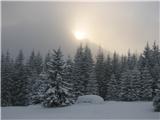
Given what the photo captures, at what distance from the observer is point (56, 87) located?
65.0ft

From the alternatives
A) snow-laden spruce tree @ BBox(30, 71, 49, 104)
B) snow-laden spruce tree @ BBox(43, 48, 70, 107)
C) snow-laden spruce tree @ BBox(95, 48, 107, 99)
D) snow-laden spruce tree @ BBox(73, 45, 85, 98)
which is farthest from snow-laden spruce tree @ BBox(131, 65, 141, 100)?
snow-laden spruce tree @ BBox(43, 48, 70, 107)

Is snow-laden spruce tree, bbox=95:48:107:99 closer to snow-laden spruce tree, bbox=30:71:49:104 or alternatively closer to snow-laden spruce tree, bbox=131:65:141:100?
snow-laden spruce tree, bbox=131:65:141:100

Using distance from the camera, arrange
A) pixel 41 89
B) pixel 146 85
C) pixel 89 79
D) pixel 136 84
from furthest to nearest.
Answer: pixel 89 79
pixel 136 84
pixel 146 85
pixel 41 89

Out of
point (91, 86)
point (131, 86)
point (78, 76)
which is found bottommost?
point (91, 86)

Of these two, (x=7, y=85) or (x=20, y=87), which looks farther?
(x=20, y=87)

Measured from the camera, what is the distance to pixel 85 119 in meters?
12.5

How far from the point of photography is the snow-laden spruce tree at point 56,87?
1920cm

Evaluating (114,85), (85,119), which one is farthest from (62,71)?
(114,85)

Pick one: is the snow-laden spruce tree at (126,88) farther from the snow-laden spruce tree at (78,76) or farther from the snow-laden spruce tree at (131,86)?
the snow-laden spruce tree at (78,76)

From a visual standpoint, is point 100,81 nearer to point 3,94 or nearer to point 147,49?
point 147,49

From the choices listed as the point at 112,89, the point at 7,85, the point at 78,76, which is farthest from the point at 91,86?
the point at 7,85

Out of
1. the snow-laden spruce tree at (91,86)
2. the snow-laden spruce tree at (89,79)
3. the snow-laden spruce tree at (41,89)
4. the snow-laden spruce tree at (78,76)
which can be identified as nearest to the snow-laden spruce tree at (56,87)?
the snow-laden spruce tree at (41,89)

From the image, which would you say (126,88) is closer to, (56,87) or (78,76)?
(78,76)

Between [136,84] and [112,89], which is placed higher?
[136,84]
